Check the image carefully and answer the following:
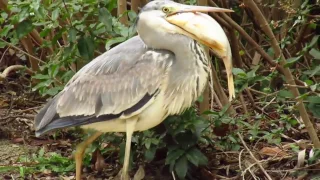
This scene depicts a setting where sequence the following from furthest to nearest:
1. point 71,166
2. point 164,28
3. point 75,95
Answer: point 71,166 < point 75,95 < point 164,28

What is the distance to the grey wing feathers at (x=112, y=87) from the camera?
3576mm

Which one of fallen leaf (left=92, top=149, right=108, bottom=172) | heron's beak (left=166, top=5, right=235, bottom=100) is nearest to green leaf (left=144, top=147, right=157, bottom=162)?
fallen leaf (left=92, top=149, right=108, bottom=172)

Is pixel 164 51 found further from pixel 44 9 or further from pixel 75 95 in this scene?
pixel 44 9

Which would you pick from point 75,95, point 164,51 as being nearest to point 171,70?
point 164,51

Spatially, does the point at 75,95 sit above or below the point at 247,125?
above

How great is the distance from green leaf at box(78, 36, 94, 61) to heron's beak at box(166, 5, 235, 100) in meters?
0.86

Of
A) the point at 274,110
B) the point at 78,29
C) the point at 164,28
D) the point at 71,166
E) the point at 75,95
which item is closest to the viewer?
the point at 164,28

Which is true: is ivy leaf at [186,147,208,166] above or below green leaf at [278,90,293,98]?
below

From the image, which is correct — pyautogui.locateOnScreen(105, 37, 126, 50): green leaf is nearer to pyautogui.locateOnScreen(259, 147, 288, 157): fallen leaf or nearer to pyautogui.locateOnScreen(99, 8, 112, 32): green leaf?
pyautogui.locateOnScreen(99, 8, 112, 32): green leaf

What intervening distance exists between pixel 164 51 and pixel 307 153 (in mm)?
1120

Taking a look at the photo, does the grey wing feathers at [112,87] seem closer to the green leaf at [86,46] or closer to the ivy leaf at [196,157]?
the green leaf at [86,46]

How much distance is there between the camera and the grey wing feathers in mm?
3576

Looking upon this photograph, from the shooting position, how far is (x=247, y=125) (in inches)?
166

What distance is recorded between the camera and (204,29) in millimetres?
3324
